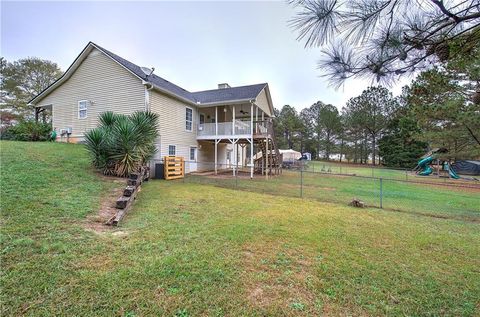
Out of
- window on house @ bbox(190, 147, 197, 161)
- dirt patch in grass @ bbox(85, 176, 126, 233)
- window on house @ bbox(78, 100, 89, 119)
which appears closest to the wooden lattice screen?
window on house @ bbox(190, 147, 197, 161)

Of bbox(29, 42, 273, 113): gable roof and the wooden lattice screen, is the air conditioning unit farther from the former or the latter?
the wooden lattice screen

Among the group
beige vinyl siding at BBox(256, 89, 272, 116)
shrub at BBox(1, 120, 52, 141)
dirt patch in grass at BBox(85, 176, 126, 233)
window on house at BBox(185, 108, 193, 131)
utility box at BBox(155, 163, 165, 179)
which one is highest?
beige vinyl siding at BBox(256, 89, 272, 116)

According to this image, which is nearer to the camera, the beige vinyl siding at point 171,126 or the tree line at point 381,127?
the tree line at point 381,127

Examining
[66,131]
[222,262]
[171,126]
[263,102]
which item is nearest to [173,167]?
[171,126]

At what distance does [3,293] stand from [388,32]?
500 cm

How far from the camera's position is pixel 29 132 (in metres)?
12.8

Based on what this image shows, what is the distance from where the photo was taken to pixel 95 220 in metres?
4.22

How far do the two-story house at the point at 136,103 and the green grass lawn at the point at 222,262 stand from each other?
7135mm

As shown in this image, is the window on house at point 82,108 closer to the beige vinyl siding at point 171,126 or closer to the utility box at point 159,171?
the beige vinyl siding at point 171,126

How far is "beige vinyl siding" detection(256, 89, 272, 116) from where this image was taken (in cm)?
1677

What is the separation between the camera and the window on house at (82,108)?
13.5 metres

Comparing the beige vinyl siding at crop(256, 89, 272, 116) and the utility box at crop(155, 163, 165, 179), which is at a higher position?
the beige vinyl siding at crop(256, 89, 272, 116)

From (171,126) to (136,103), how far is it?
7.63ft

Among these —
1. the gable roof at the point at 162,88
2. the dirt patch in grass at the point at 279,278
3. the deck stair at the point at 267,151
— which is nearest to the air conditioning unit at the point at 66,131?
the gable roof at the point at 162,88
